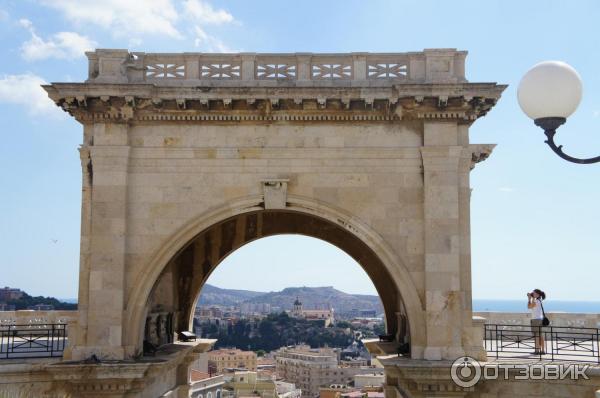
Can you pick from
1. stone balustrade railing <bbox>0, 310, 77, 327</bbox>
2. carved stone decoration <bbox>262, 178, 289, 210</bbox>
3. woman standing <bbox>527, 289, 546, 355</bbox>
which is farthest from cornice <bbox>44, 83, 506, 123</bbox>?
stone balustrade railing <bbox>0, 310, 77, 327</bbox>

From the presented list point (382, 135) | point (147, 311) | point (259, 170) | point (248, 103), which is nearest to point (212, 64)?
point (248, 103)

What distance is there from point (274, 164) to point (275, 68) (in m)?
2.08

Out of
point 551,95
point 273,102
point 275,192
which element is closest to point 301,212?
point 275,192

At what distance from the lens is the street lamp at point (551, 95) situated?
25.3 ft

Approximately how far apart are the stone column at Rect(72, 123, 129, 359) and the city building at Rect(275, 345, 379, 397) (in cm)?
7675

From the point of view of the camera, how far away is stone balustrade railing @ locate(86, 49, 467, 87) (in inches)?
639

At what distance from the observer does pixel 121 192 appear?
52.6ft

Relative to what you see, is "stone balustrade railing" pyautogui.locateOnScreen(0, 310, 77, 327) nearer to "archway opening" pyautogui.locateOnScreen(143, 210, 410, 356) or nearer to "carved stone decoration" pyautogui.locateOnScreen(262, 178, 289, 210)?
"archway opening" pyautogui.locateOnScreen(143, 210, 410, 356)

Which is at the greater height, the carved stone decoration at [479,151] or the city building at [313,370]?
the carved stone decoration at [479,151]

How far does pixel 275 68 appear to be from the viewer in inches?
648

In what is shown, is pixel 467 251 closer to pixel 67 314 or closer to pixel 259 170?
pixel 259 170

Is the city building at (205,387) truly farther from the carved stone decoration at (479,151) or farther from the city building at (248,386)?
the carved stone decoration at (479,151)

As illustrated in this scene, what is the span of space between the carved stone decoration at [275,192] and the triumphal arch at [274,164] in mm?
30

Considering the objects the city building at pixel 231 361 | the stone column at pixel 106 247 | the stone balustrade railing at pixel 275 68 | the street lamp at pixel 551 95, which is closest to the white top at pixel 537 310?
the stone balustrade railing at pixel 275 68
